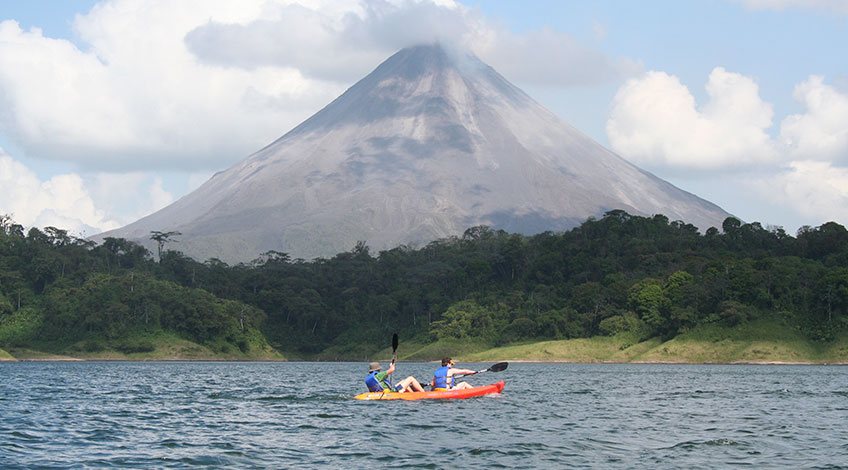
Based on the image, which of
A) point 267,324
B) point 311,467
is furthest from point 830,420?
point 267,324

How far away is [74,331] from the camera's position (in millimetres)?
161000

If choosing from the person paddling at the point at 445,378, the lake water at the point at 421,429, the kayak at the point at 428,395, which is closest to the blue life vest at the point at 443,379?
the person paddling at the point at 445,378

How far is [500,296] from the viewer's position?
177 m

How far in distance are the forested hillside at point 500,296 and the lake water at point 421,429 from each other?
243ft

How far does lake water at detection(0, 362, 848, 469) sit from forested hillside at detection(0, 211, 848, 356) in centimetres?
7396

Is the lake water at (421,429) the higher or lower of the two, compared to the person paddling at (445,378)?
lower

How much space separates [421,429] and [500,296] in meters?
137

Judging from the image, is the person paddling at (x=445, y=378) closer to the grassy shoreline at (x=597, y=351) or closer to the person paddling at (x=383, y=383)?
the person paddling at (x=383, y=383)

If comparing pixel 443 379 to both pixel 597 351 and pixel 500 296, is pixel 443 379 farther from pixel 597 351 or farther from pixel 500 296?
pixel 500 296

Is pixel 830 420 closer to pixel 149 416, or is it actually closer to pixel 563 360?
pixel 149 416

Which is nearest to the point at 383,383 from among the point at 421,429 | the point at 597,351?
the point at 421,429

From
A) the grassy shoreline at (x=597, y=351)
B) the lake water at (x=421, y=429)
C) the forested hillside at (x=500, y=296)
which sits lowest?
the lake water at (x=421, y=429)

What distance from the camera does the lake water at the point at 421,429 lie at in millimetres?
32281

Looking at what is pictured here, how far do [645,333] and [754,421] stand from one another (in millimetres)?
102290
